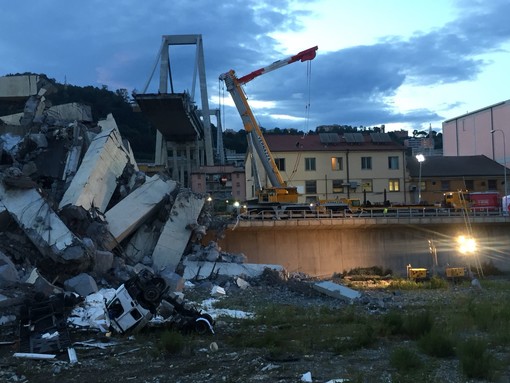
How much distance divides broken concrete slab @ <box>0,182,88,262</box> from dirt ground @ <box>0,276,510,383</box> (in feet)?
20.0

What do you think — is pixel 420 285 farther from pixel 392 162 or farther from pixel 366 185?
pixel 392 162

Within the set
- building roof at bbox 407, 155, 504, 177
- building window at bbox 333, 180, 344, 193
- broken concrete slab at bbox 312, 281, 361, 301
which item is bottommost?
broken concrete slab at bbox 312, 281, 361, 301

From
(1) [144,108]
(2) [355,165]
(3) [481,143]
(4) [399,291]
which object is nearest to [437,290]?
(4) [399,291]

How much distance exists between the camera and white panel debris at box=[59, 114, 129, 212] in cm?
2363

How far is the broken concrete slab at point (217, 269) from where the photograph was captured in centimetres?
2494

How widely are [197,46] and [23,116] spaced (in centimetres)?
5076

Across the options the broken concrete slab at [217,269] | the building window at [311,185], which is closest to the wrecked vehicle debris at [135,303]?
the broken concrete slab at [217,269]

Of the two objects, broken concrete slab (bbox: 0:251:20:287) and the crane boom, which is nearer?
broken concrete slab (bbox: 0:251:20:287)

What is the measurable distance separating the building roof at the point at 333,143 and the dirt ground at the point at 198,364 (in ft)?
137

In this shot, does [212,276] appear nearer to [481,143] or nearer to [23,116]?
[23,116]

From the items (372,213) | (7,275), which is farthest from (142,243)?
(372,213)

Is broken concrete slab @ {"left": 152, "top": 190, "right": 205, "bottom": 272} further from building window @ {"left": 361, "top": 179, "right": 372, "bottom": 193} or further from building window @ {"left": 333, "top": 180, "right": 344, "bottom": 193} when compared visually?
building window @ {"left": 361, "top": 179, "right": 372, "bottom": 193}

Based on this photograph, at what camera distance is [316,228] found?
34438 mm

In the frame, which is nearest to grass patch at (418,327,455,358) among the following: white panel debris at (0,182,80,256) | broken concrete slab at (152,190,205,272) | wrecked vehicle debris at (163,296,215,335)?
wrecked vehicle debris at (163,296,215,335)
